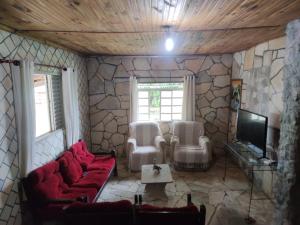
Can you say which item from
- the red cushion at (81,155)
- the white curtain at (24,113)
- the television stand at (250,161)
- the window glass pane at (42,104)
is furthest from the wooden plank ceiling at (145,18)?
the red cushion at (81,155)

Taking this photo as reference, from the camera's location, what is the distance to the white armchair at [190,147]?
4375mm

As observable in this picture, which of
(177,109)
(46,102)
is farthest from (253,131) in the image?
(46,102)

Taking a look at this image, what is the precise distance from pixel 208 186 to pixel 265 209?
0.95m

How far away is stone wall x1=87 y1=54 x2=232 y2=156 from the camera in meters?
5.09

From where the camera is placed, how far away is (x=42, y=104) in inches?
139

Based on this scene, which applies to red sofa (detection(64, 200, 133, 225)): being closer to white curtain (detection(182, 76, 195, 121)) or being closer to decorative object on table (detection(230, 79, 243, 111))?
white curtain (detection(182, 76, 195, 121))

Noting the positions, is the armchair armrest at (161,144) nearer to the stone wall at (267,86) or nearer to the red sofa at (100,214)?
the stone wall at (267,86)

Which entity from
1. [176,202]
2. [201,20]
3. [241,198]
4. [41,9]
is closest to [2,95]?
[41,9]

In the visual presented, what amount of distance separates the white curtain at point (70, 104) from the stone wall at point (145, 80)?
1045mm

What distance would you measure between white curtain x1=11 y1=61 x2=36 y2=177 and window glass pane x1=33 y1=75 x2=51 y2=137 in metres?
0.78

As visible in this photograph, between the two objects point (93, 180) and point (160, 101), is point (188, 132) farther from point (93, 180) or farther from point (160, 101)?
point (93, 180)

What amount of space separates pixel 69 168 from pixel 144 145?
1924 millimetres

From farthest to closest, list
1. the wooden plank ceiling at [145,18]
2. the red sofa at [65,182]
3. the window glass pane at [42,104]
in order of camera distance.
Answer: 1. the window glass pane at [42,104]
2. the red sofa at [65,182]
3. the wooden plank ceiling at [145,18]

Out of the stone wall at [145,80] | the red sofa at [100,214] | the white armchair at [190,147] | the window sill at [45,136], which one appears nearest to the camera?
the red sofa at [100,214]
